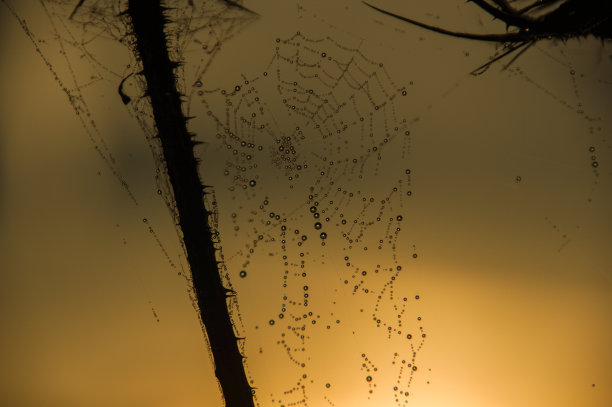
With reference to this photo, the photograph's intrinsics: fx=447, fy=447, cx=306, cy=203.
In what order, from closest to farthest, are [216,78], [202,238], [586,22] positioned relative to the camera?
[202,238]
[586,22]
[216,78]

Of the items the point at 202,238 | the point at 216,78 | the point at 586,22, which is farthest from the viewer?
the point at 216,78

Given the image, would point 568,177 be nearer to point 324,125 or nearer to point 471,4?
point 471,4

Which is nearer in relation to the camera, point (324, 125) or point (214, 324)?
point (214, 324)

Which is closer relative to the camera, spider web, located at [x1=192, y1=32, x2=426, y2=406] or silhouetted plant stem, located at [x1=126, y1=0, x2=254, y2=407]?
silhouetted plant stem, located at [x1=126, y1=0, x2=254, y2=407]

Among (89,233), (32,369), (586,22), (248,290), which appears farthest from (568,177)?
(32,369)

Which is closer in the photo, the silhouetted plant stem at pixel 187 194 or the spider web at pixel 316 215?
the silhouetted plant stem at pixel 187 194

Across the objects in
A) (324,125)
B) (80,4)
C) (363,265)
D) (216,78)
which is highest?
(80,4)

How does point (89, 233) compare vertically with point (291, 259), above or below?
above

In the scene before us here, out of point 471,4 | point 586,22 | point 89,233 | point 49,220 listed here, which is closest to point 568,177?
point 586,22
